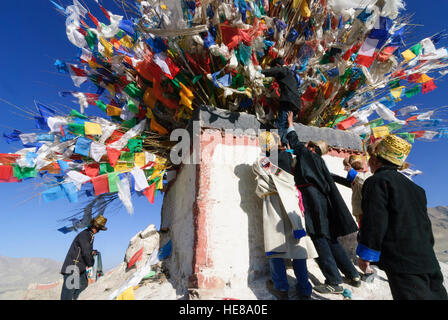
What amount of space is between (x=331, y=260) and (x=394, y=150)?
4.83 feet

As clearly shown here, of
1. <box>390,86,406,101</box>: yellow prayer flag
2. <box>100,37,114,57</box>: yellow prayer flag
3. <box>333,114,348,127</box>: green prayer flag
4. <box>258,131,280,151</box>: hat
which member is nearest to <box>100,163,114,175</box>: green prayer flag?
<box>100,37,114,57</box>: yellow prayer flag

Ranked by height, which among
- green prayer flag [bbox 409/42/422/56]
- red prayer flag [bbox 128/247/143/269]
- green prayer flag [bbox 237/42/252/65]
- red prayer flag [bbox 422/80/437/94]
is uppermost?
green prayer flag [bbox 409/42/422/56]

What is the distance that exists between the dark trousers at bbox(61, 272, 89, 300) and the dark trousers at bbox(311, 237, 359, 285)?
4.02m

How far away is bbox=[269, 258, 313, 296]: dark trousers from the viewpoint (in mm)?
2738

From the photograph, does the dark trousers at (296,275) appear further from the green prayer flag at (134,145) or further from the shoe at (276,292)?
the green prayer flag at (134,145)

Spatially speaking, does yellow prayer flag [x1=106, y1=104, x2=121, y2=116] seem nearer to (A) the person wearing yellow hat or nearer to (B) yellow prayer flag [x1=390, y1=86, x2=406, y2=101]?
(A) the person wearing yellow hat

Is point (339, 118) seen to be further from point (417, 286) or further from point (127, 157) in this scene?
point (127, 157)

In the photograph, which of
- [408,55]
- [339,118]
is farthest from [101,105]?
[408,55]

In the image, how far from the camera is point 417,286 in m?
1.68

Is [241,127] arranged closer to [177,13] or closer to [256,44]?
[256,44]

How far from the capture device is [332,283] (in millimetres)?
2832

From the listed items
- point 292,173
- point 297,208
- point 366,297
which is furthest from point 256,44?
point 366,297

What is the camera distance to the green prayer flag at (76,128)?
4.01m

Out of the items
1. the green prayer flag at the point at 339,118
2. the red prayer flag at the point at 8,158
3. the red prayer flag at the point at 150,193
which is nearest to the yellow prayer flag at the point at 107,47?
the red prayer flag at the point at 8,158
